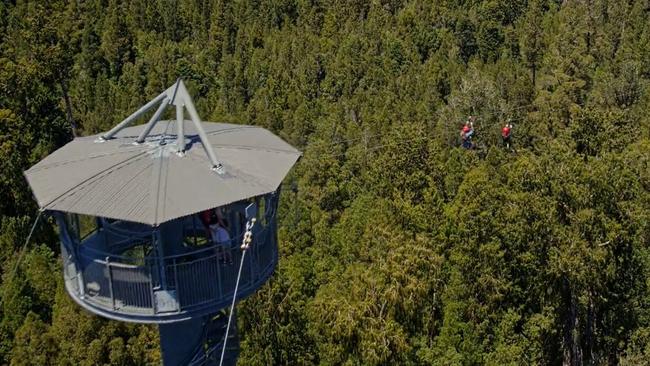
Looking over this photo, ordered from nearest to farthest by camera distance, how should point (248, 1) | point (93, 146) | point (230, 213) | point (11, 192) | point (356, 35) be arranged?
point (230, 213) → point (93, 146) → point (11, 192) → point (356, 35) → point (248, 1)

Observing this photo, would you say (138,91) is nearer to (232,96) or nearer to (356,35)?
(232,96)

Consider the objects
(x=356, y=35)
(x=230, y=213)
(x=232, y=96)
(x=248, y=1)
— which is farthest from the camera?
(x=248, y=1)

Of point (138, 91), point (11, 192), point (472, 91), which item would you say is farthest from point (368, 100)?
point (11, 192)

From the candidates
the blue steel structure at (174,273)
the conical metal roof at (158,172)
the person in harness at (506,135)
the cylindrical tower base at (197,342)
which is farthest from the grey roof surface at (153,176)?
the person in harness at (506,135)

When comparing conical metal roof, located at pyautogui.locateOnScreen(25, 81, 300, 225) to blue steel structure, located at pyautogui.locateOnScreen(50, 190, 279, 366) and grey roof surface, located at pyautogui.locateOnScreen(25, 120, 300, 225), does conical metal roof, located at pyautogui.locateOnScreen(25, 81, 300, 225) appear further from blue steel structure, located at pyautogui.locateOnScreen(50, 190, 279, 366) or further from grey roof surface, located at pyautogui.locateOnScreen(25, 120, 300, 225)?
blue steel structure, located at pyautogui.locateOnScreen(50, 190, 279, 366)

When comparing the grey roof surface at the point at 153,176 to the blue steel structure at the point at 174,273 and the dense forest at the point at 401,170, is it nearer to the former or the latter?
the blue steel structure at the point at 174,273

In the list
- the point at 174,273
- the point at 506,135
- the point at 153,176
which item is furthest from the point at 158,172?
the point at 506,135
